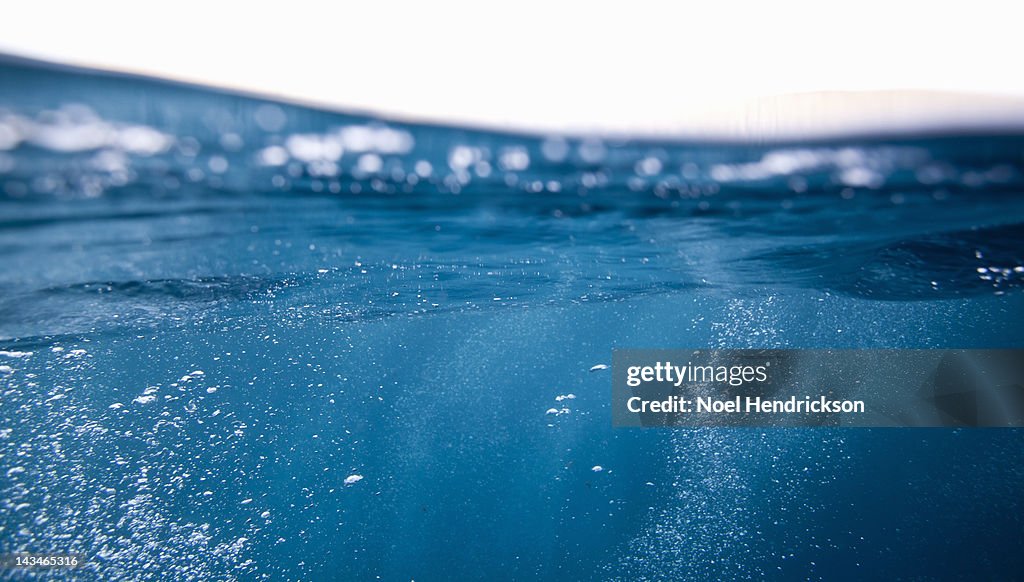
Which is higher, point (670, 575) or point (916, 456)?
point (916, 456)

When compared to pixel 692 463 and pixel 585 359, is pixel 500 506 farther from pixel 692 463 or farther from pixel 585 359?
pixel 692 463

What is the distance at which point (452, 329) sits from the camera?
46.9ft

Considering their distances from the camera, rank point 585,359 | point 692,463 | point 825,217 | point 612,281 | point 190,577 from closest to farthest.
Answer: point 825,217 < point 612,281 < point 190,577 < point 692,463 < point 585,359

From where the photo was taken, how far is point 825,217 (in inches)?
244

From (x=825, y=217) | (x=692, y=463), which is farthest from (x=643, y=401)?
(x=692, y=463)

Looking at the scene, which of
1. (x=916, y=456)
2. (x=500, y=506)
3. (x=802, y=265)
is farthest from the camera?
(x=500, y=506)

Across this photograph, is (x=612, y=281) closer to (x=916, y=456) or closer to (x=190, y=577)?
(x=190, y=577)

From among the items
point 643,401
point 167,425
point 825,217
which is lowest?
point 167,425

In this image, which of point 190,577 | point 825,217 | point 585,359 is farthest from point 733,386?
point 190,577

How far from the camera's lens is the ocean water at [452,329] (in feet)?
14.6

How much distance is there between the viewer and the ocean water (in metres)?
4.45

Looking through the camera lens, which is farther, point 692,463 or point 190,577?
point 692,463

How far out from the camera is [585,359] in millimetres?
20062

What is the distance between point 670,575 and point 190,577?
11391mm
